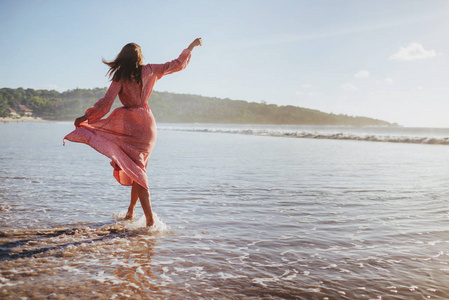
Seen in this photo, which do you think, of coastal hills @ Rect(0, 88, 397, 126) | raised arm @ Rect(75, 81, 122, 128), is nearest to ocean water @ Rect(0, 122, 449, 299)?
raised arm @ Rect(75, 81, 122, 128)

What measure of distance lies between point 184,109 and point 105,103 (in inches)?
4642

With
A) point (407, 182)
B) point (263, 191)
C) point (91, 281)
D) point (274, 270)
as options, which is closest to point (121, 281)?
point (91, 281)

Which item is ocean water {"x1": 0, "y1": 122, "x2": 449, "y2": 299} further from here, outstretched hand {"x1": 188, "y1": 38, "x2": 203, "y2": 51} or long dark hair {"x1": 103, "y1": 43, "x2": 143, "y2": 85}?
outstretched hand {"x1": 188, "y1": 38, "x2": 203, "y2": 51}

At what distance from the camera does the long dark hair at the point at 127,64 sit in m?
4.13

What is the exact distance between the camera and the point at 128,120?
14.0 ft

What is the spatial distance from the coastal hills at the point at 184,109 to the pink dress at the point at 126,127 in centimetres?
10190

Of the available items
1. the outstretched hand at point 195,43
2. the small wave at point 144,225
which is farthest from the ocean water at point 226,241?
the outstretched hand at point 195,43

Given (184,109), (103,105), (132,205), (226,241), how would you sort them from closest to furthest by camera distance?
(226,241)
(103,105)
(132,205)
(184,109)

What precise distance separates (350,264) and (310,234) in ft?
3.10

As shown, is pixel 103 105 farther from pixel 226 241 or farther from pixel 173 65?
pixel 226 241

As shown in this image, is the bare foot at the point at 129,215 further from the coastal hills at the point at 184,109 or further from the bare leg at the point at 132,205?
the coastal hills at the point at 184,109

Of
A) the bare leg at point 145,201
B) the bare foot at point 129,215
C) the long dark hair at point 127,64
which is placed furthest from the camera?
the bare foot at point 129,215

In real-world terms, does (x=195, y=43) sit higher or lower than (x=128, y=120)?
higher

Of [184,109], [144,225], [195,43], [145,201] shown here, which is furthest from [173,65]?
[184,109]
